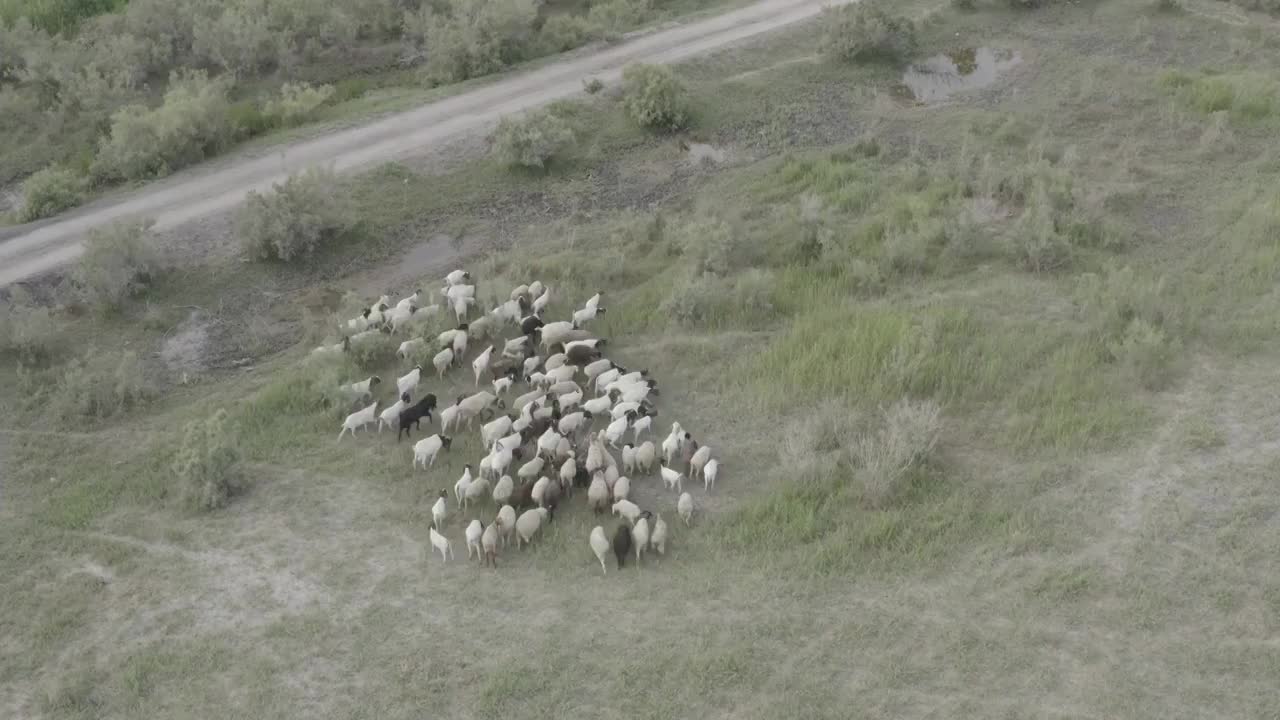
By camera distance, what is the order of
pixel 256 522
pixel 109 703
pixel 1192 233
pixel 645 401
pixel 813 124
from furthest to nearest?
pixel 813 124 < pixel 1192 233 < pixel 645 401 < pixel 256 522 < pixel 109 703

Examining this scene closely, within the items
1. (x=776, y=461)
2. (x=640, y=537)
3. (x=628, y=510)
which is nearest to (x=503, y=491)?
(x=628, y=510)

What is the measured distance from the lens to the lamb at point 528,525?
14742 mm

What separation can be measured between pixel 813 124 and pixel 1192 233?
34.5 feet

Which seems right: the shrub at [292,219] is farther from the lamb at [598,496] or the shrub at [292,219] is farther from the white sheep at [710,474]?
the white sheep at [710,474]

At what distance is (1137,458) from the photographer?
15.6 metres

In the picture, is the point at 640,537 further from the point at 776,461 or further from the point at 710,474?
the point at 776,461

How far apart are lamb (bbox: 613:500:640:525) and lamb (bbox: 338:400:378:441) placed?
4.82m

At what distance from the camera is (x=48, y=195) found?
25094mm

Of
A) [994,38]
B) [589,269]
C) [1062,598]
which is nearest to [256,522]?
[589,269]

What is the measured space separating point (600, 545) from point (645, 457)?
2234 millimetres

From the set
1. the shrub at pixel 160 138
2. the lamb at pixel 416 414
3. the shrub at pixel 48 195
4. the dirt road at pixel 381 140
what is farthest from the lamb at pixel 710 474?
the shrub at pixel 48 195

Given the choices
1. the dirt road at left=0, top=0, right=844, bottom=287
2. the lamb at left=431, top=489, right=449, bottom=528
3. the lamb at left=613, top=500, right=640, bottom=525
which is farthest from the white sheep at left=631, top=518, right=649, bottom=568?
the dirt road at left=0, top=0, right=844, bottom=287

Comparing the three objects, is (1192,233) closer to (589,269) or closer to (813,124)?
(813,124)

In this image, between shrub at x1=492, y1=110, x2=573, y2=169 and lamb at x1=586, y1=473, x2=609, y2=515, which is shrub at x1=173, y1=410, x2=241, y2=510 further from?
shrub at x1=492, y1=110, x2=573, y2=169
